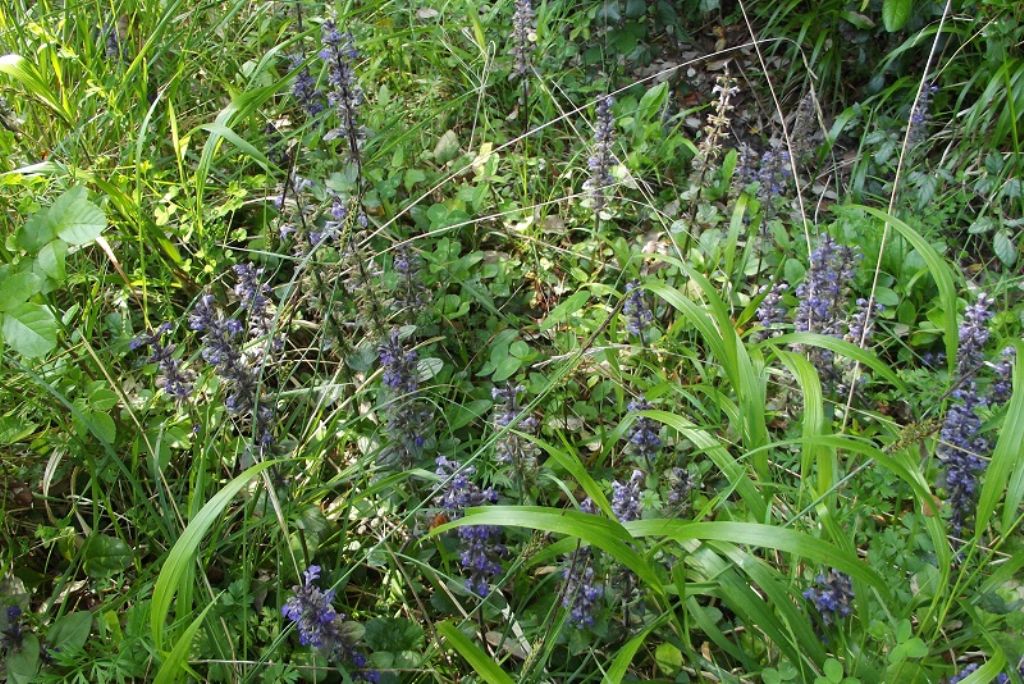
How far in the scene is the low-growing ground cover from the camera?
7.12ft

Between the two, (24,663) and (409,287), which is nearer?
(24,663)

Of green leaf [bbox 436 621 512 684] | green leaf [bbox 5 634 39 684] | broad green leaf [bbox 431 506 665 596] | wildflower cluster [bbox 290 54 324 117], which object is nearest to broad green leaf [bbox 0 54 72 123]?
wildflower cluster [bbox 290 54 324 117]

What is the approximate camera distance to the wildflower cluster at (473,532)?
7.17 feet

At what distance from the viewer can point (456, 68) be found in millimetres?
4395

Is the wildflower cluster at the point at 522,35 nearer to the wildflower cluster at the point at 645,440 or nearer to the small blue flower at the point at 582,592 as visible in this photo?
the wildflower cluster at the point at 645,440

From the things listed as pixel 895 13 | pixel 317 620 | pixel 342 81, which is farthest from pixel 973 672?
pixel 895 13

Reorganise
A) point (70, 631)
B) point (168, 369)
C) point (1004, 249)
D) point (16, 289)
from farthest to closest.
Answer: point (1004, 249) < point (168, 369) < point (70, 631) < point (16, 289)

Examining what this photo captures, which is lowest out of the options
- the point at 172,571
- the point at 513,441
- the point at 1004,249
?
the point at 1004,249

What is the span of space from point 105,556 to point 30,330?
2.54 ft

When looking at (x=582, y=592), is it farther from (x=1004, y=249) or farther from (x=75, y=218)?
(x=1004, y=249)

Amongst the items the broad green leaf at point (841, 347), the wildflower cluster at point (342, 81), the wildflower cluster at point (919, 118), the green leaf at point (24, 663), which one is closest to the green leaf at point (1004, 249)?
the wildflower cluster at point (919, 118)

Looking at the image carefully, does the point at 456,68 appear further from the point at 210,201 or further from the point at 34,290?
the point at 34,290

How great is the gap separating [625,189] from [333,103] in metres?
1.42

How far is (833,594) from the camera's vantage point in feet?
7.01
